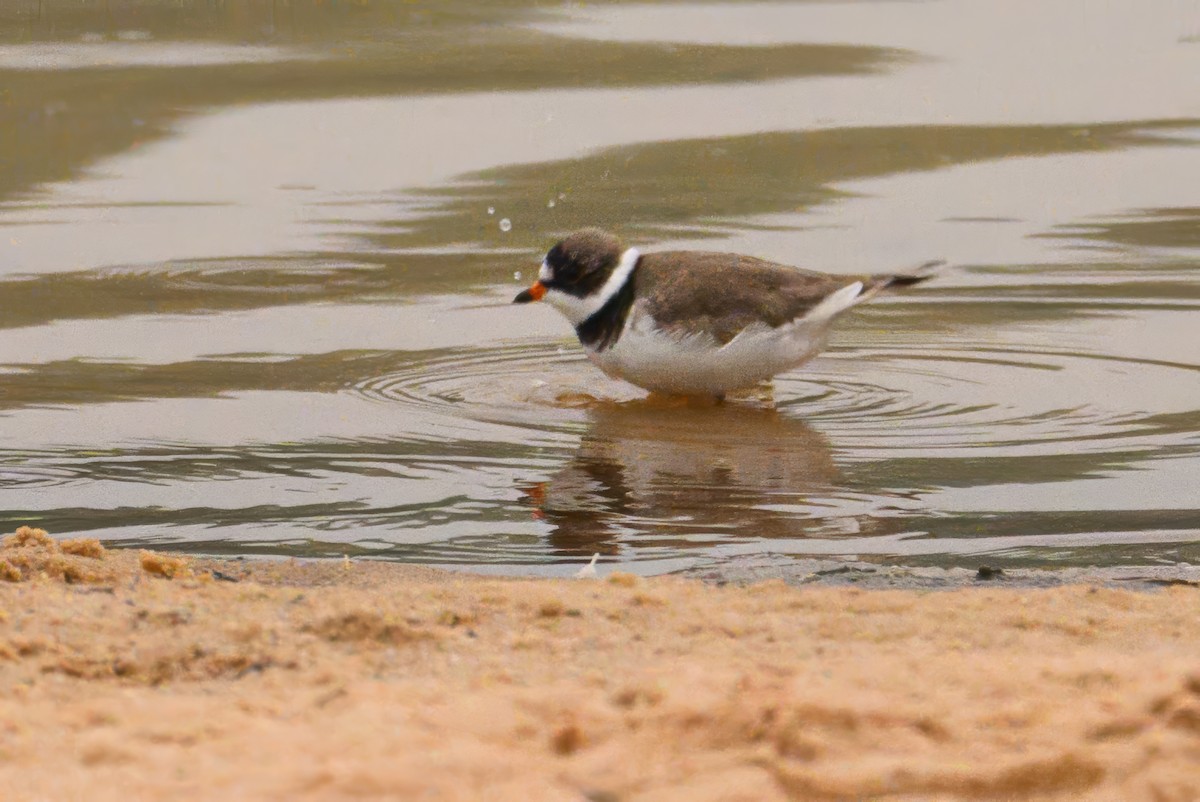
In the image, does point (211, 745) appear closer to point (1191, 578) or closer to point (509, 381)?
point (1191, 578)

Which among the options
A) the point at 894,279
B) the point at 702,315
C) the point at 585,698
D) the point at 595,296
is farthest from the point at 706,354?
the point at 585,698

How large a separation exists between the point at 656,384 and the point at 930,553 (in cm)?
264

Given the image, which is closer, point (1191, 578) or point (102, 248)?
point (1191, 578)

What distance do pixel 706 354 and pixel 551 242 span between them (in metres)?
2.94

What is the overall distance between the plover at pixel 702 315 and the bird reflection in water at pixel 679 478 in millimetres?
191

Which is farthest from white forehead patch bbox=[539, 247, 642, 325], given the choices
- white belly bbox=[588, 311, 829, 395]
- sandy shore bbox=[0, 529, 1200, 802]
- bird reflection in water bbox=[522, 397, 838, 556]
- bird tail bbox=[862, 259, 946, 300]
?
sandy shore bbox=[0, 529, 1200, 802]

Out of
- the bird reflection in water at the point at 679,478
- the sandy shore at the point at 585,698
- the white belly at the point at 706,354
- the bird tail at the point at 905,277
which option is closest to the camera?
the sandy shore at the point at 585,698

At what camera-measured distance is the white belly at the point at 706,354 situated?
7906 millimetres

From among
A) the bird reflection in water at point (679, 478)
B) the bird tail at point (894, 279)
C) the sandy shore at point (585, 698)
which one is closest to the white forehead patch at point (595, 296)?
the bird reflection in water at point (679, 478)

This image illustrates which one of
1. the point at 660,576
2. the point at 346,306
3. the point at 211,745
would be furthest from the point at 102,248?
the point at 211,745

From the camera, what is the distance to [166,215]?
11.0 m

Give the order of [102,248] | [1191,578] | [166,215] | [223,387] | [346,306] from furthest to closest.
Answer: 1. [166,215]
2. [102,248]
3. [346,306]
4. [223,387]
5. [1191,578]

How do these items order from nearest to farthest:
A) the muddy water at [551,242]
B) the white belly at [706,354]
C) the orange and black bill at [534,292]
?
the muddy water at [551,242] < the white belly at [706,354] < the orange and black bill at [534,292]

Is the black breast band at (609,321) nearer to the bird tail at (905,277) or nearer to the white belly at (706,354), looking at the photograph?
the white belly at (706,354)
